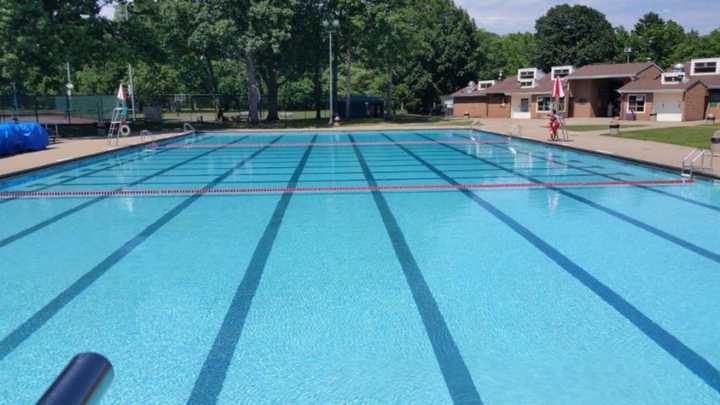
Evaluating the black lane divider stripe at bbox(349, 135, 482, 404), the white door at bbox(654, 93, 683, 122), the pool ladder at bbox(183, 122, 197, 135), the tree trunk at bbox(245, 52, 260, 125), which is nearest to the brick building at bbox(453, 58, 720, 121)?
the white door at bbox(654, 93, 683, 122)

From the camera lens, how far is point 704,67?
40594mm

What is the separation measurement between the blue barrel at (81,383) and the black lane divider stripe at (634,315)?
468 centimetres

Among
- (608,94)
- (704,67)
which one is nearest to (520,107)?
(608,94)

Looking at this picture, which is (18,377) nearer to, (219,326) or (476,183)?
(219,326)

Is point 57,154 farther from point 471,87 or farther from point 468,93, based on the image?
point 471,87

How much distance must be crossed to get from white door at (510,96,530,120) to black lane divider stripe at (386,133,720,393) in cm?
4166

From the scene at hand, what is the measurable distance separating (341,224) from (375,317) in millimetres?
4163

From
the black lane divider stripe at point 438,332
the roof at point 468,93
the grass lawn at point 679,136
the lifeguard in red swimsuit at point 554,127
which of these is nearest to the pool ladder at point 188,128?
the lifeguard in red swimsuit at point 554,127

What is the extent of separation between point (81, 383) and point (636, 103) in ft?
146

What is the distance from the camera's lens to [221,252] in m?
8.13

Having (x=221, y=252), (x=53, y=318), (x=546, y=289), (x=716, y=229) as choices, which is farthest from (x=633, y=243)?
(x=53, y=318)

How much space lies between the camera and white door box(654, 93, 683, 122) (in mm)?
37500

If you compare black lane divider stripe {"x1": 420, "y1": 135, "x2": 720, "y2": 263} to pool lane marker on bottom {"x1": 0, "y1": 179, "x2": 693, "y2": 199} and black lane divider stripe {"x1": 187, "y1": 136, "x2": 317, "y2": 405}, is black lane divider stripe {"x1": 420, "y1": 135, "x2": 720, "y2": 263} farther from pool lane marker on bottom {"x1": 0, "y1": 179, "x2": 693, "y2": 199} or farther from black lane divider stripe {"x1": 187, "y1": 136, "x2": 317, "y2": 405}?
black lane divider stripe {"x1": 187, "y1": 136, "x2": 317, "y2": 405}

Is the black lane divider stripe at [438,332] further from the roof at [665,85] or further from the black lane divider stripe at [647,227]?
the roof at [665,85]
